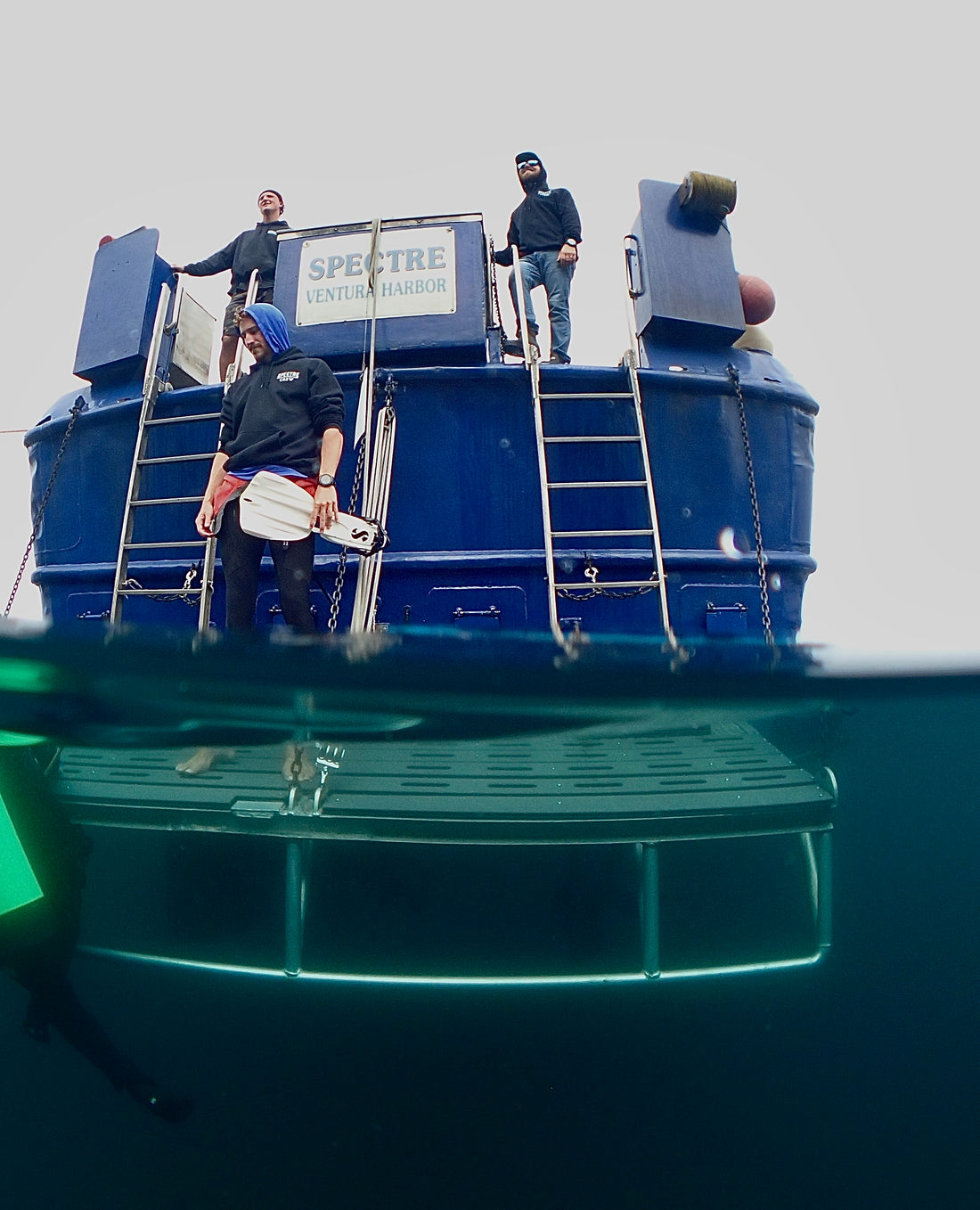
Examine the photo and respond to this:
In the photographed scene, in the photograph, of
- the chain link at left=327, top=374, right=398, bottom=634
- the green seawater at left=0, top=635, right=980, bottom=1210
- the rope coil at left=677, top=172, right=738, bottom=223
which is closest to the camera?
the green seawater at left=0, top=635, right=980, bottom=1210

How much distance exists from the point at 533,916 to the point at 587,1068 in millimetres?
555

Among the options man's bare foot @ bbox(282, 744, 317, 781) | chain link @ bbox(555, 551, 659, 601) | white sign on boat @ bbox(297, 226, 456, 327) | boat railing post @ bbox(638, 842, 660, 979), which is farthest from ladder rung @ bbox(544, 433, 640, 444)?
man's bare foot @ bbox(282, 744, 317, 781)

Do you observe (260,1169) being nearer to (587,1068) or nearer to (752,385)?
(587,1068)

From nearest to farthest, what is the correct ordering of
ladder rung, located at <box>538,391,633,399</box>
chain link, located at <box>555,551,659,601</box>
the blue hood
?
the blue hood → chain link, located at <box>555,551,659,601</box> → ladder rung, located at <box>538,391,633,399</box>

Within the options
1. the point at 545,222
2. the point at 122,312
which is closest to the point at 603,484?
the point at 545,222

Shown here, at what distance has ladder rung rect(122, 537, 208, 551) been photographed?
17.1 ft

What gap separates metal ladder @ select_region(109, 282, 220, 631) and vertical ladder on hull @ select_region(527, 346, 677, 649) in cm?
187

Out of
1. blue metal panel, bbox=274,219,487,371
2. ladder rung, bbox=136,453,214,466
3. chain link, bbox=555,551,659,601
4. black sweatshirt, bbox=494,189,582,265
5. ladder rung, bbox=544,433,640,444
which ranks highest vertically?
black sweatshirt, bbox=494,189,582,265

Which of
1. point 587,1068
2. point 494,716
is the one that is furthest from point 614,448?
point 587,1068

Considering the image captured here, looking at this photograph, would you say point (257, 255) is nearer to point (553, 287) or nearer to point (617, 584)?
point (553, 287)

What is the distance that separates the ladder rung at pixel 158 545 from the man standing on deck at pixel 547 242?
2320 millimetres

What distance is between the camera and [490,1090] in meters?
3.30

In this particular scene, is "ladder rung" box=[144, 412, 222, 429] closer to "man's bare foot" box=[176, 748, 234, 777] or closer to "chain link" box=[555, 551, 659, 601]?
"chain link" box=[555, 551, 659, 601]

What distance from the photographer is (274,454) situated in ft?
13.0
